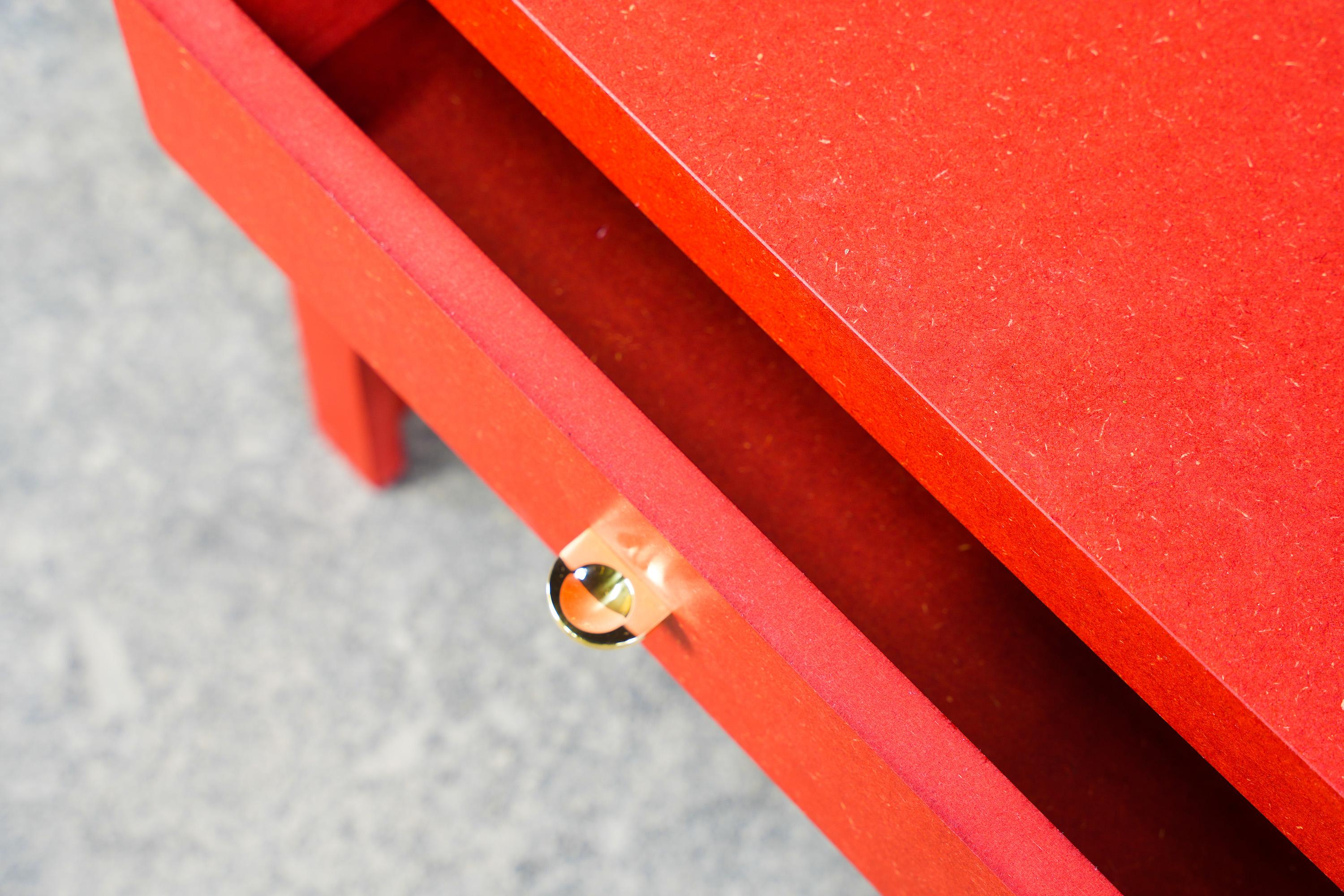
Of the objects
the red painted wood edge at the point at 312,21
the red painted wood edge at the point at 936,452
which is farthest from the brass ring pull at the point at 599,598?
the red painted wood edge at the point at 312,21

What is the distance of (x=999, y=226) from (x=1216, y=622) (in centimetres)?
17

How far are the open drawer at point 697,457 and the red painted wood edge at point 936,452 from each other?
2.6 inches

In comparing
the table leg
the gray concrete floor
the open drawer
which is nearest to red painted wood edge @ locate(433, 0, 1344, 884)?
the open drawer

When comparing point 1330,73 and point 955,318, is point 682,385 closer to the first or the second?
point 955,318

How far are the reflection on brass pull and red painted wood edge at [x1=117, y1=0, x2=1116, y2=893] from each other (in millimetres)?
13

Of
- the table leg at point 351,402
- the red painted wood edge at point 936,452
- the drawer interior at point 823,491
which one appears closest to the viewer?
the red painted wood edge at point 936,452

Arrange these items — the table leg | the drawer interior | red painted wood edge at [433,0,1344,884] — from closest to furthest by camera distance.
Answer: red painted wood edge at [433,0,1344,884] < the drawer interior < the table leg

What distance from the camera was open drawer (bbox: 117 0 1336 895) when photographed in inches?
17.8

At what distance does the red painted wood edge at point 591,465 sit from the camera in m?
0.44

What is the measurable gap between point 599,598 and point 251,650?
0.56m

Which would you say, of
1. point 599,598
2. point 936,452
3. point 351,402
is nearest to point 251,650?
point 351,402

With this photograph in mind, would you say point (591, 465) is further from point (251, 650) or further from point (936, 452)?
point (251, 650)

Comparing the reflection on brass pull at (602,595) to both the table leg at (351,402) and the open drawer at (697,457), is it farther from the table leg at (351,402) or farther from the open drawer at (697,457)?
the table leg at (351,402)

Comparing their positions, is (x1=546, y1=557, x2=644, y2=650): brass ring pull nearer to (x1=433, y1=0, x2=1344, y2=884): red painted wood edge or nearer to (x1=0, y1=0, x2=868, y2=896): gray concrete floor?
(x1=433, y1=0, x2=1344, y2=884): red painted wood edge
